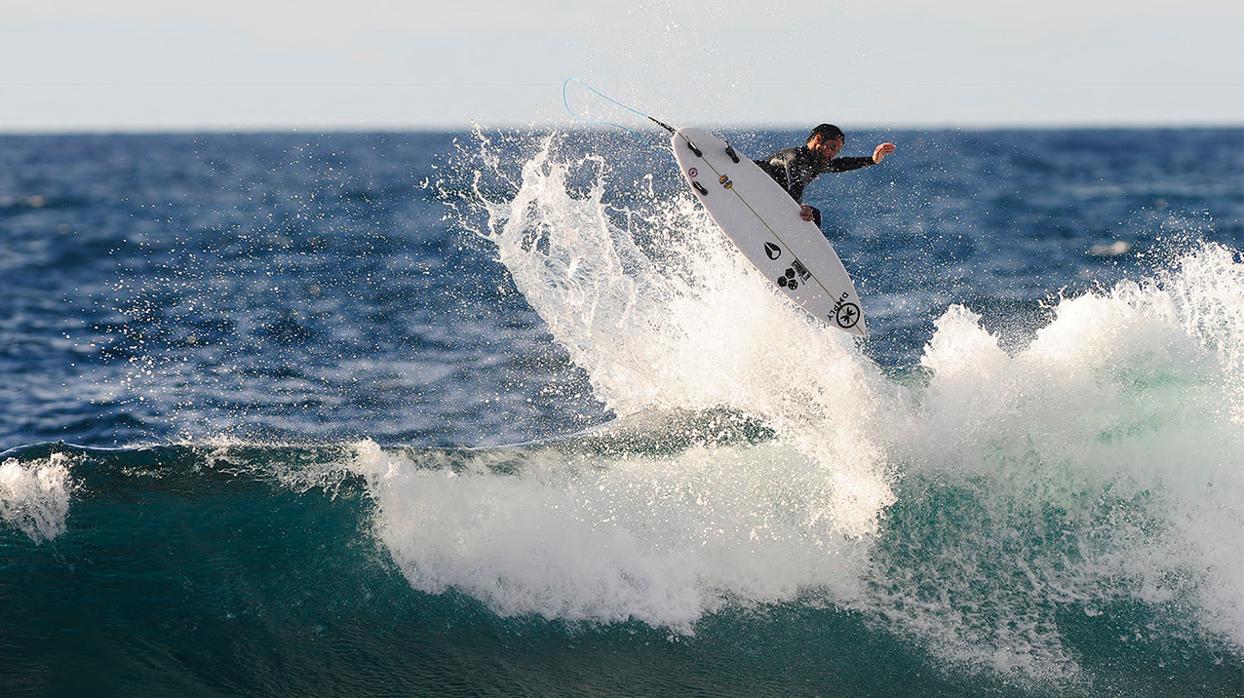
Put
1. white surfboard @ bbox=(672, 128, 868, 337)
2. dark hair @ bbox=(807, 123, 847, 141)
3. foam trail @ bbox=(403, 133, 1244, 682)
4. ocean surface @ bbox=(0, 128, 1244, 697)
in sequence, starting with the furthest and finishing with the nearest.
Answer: white surfboard @ bbox=(672, 128, 868, 337), dark hair @ bbox=(807, 123, 847, 141), foam trail @ bbox=(403, 133, 1244, 682), ocean surface @ bbox=(0, 128, 1244, 697)

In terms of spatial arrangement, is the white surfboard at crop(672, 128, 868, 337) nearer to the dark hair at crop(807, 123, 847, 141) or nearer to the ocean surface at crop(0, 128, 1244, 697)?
the ocean surface at crop(0, 128, 1244, 697)

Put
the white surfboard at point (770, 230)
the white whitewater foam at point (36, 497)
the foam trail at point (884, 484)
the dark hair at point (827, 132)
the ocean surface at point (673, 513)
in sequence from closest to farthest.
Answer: the ocean surface at point (673, 513) → the foam trail at point (884, 484) → the white whitewater foam at point (36, 497) → the dark hair at point (827, 132) → the white surfboard at point (770, 230)

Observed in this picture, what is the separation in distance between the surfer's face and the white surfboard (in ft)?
1.71

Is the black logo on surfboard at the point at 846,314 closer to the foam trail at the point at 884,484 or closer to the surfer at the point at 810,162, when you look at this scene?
the foam trail at the point at 884,484

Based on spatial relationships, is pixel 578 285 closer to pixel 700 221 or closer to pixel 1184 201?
pixel 700 221

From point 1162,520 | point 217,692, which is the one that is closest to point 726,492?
point 1162,520

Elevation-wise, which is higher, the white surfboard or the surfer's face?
the surfer's face

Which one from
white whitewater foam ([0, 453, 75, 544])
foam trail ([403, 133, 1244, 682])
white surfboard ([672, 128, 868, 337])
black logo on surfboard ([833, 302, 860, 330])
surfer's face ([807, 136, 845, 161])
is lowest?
white whitewater foam ([0, 453, 75, 544])

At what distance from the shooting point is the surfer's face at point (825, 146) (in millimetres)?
11523

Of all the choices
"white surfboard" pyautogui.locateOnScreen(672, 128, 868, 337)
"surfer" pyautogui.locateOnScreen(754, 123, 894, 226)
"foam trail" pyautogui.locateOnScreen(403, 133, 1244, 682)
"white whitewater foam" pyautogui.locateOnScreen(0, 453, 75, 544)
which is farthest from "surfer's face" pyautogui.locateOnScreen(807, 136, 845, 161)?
"white whitewater foam" pyautogui.locateOnScreen(0, 453, 75, 544)

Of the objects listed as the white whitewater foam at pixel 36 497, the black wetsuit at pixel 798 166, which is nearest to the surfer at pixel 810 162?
the black wetsuit at pixel 798 166

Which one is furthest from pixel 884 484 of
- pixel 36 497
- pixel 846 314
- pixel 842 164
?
pixel 36 497

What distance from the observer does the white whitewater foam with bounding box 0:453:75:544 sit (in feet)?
33.8

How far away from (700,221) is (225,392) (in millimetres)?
6386
